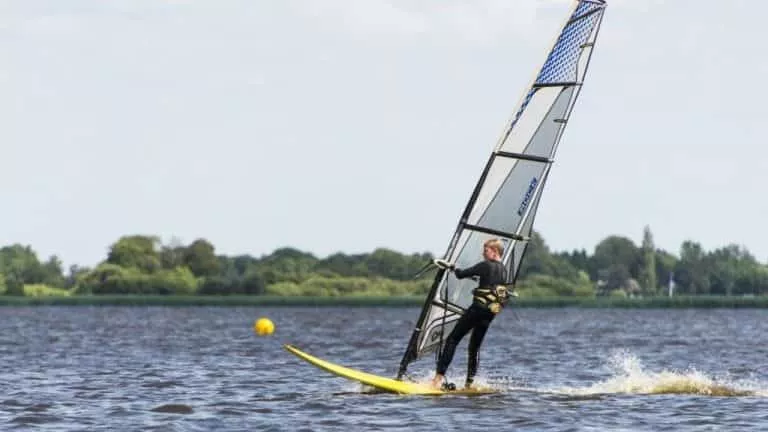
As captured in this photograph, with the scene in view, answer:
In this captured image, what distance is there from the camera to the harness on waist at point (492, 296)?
63.8 feet

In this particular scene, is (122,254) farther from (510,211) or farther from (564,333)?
(510,211)

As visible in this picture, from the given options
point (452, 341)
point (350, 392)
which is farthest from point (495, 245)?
point (350, 392)

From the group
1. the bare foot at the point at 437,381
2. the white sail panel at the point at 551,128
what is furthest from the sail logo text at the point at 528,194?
the bare foot at the point at 437,381

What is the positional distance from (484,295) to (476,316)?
311mm

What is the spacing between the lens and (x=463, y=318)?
1983 cm

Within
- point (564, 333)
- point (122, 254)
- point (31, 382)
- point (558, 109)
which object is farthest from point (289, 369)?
point (122, 254)

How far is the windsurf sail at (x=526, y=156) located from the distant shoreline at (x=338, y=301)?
80807mm

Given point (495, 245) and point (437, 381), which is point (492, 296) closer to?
point (495, 245)

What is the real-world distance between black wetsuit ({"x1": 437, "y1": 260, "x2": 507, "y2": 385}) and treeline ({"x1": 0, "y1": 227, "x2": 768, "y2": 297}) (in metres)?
85.7

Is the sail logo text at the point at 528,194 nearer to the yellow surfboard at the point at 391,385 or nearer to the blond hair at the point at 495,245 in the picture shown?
the blond hair at the point at 495,245

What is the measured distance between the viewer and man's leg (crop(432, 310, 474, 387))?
19.8 metres

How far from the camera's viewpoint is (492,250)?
19.4 metres

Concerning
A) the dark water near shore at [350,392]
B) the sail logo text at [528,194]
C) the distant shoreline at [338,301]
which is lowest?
the dark water near shore at [350,392]

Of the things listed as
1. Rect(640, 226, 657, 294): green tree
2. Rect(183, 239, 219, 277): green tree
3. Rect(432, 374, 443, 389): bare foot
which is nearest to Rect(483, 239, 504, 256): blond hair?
Rect(432, 374, 443, 389): bare foot
